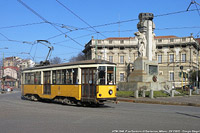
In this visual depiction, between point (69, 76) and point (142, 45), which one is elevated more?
point (142, 45)

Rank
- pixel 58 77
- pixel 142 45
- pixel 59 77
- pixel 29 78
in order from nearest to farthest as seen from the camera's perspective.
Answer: pixel 59 77, pixel 58 77, pixel 29 78, pixel 142 45

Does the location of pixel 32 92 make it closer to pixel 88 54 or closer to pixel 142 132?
pixel 142 132

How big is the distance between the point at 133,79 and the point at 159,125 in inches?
695

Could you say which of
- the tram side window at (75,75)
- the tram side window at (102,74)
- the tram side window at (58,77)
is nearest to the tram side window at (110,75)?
the tram side window at (102,74)

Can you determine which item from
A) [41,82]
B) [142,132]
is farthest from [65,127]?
[41,82]

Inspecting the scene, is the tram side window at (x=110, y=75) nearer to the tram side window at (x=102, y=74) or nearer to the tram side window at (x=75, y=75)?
the tram side window at (x=102, y=74)

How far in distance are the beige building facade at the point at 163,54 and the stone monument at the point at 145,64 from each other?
3503 cm

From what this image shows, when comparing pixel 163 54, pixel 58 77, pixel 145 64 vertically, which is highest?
pixel 163 54

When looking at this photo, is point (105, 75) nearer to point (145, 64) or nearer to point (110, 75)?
point (110, 75)

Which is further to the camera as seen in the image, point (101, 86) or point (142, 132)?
point (101, 86)

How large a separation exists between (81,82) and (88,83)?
0.55 meters

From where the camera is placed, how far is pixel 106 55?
68250 mm

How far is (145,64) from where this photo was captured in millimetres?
26250

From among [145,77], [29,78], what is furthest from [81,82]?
[145,77]
